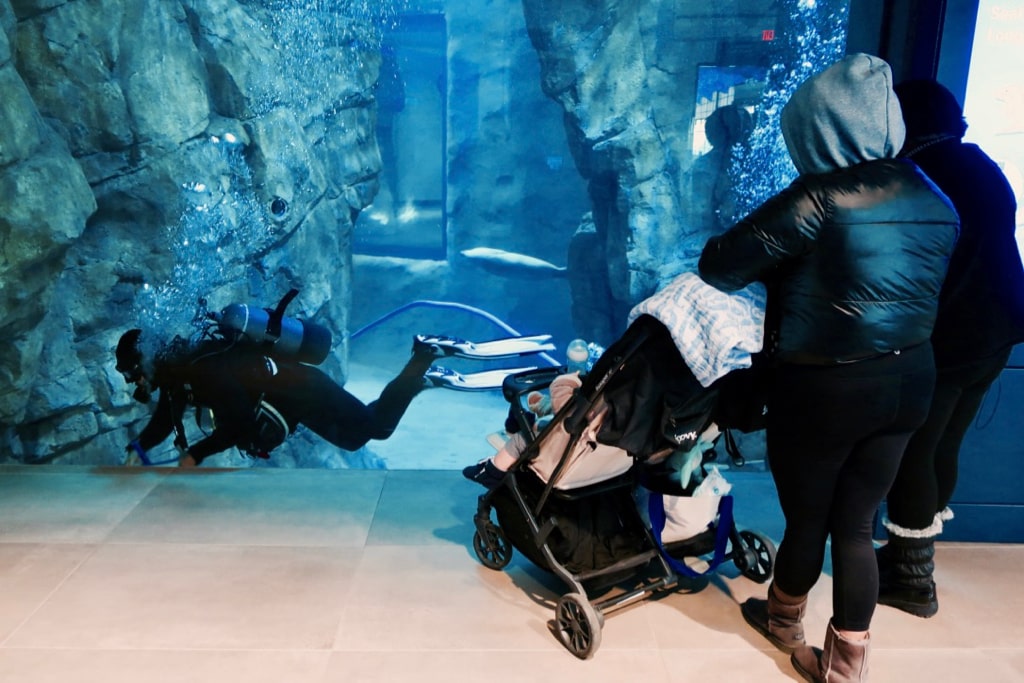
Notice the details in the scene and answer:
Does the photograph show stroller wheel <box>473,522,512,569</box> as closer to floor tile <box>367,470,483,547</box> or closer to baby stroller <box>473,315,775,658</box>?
baby stroller <box>473,315,775,658</box>

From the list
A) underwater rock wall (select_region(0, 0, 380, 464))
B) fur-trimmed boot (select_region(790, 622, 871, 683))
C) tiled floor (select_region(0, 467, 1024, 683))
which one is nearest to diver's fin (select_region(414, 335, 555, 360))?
underwater rock wall (select_region(0, 0, 380, 464))

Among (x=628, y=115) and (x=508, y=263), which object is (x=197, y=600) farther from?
(x=628, y=115)

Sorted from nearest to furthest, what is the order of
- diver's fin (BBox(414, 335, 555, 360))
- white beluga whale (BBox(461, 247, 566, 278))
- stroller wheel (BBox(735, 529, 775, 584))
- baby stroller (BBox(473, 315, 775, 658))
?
1. baby stroller (BBox(473, 315, 775, 658))
2. stroller wheel (BBox(735, 529, 775, 584))
3. white beluga whale (BBox(461, 247, 566, 278))
4. diver's fin (BBox(414, 335, 555, 360))

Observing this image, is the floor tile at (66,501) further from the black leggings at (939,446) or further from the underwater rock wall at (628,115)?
the black leggings at (939,446)

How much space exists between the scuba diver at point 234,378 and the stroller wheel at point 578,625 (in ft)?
6.49

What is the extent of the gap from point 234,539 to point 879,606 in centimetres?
218

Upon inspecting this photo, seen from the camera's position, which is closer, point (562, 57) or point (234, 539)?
point (234, 539)

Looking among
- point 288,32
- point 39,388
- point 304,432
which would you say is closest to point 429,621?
point 304,432

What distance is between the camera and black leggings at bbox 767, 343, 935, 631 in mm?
1883

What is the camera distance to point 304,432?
13.1 feet

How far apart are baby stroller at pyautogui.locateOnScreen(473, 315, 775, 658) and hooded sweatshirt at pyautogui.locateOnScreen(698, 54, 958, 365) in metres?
0.38

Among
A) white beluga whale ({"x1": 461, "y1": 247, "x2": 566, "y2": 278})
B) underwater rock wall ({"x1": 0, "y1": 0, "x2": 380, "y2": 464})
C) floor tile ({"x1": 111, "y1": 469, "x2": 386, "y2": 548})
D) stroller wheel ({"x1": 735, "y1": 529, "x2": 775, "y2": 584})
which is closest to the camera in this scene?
stroller wheel ({"x1": 735, "y1": 529, "x2": 775, "y2": 584})

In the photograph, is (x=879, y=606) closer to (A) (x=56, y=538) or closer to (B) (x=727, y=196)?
(B) (x=727, y=196)

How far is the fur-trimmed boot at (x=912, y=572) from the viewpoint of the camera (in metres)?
2.48
